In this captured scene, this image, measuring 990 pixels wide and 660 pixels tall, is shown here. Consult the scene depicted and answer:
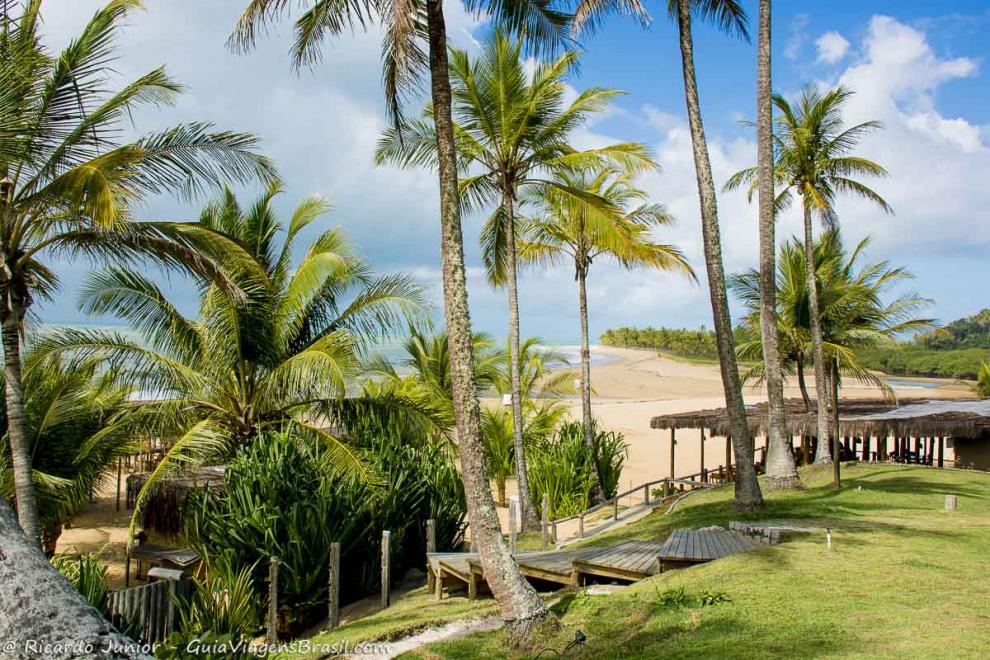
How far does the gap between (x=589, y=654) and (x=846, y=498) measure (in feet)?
31.2

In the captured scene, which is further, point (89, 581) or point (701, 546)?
point (701, 546)

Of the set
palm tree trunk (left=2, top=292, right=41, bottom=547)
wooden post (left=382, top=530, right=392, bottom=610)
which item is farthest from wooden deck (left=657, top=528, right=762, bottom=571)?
palm tree trunk (left=2, top=292, right=41, bottom=547)

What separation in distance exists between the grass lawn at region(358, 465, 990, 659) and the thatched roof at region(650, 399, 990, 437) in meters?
8.24

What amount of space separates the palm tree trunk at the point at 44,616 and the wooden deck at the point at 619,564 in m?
7.41

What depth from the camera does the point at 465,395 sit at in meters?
7.57

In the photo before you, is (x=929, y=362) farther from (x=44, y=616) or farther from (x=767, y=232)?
(x=44, y=616)

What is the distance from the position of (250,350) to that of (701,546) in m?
8.28

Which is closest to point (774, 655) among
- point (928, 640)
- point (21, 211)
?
point (928, 640)

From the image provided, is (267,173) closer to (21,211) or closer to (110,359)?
(21,211)

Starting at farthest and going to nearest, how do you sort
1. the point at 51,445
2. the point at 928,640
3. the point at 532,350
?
the point at 532,350 → the point at 51,445 → the point at 928,640

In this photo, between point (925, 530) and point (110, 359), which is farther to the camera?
point (110, 359)

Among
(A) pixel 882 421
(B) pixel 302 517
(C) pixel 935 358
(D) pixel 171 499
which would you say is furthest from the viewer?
(C) pixel 935 358

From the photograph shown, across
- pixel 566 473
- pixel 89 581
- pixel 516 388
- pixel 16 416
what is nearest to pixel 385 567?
pixel 89 581

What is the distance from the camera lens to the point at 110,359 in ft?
38.6
